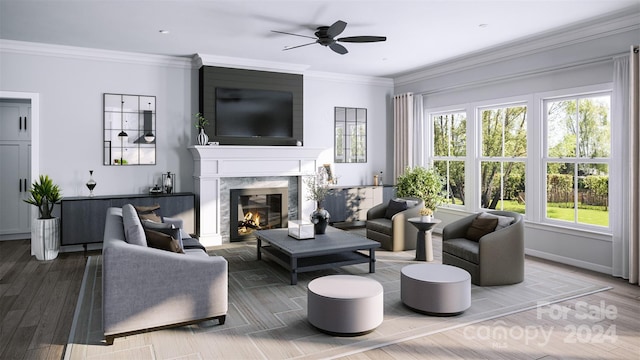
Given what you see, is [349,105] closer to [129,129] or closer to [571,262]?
[129,129]

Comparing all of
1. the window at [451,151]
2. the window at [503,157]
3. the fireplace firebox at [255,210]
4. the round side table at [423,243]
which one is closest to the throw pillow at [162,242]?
the round side table at [423,243]

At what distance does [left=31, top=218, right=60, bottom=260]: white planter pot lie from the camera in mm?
5457

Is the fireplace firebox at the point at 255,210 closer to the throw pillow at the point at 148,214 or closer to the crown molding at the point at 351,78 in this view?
the throw pillow at the point at 148,214

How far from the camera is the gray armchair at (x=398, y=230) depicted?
19.6ft

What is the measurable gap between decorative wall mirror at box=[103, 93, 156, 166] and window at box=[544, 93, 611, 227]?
218 inches

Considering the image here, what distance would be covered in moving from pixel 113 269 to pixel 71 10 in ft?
9.95

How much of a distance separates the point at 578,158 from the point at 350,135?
3.87m

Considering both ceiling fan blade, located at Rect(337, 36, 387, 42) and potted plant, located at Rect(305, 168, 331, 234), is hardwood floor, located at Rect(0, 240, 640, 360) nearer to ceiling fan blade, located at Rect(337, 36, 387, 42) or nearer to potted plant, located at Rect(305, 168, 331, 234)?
potted plant, located at Rect(305, 168, 331, 234)

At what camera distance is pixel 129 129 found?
21.1 feet

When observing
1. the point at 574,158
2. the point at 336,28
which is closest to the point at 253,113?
the point at 336,28

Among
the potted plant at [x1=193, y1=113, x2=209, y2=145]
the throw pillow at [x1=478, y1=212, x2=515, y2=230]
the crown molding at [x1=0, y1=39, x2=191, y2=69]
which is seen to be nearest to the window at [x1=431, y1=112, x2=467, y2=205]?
the throw pillow at [x1=478, y1=212, x2=515, y2=230]

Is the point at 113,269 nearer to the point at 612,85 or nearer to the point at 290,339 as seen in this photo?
the point at 290,339

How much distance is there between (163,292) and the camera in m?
3.18

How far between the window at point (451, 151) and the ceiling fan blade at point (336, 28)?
3.35 m
